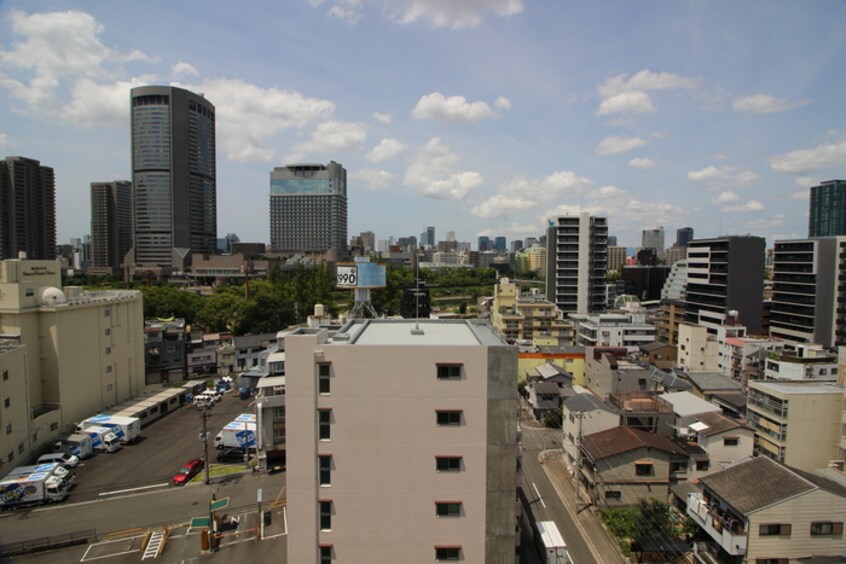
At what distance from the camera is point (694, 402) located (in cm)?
2755

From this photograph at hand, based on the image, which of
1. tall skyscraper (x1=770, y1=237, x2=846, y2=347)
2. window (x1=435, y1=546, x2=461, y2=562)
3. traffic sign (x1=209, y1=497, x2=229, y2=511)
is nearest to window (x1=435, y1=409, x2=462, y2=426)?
window (x1=435, y1=546, x2=461, y2=562)

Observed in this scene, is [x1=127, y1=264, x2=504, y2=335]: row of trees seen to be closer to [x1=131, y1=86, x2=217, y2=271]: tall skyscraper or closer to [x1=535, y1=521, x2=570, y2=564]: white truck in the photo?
[x1=535, y1=521, x2=570, y2=564]: white truck

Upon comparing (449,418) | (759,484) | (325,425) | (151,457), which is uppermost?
(449,418)

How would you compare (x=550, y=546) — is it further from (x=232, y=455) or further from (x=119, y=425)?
(x=119, y=425)

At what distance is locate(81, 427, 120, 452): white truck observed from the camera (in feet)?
87.0

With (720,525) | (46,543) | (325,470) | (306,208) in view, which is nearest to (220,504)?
(46,543)

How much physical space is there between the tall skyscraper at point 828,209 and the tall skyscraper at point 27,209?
146 m

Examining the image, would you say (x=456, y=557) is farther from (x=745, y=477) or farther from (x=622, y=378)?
(x=622, y=378)

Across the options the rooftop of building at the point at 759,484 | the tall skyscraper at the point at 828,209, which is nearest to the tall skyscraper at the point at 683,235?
the tall skyscraper at the point at 828,209

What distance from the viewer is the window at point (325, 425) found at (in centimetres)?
1057

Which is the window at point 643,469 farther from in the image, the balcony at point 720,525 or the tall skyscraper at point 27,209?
the tall skyscraper at point 27,209

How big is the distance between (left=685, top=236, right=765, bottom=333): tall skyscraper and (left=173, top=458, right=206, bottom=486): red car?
48.5m

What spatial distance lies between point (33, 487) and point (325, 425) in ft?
64.6

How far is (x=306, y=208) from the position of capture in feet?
454
